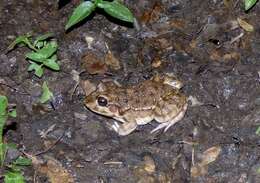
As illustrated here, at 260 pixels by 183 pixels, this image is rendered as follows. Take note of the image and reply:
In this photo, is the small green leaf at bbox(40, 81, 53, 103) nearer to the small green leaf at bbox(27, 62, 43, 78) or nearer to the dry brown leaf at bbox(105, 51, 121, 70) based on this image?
the small green leaf at bbox(27, 62, 43, 78)

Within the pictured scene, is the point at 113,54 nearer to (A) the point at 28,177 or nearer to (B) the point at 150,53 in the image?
(B) the point at 150,53

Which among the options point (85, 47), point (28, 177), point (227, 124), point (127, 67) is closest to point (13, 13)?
point (85, 47)

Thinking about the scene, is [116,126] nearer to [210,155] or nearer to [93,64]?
[93,64]

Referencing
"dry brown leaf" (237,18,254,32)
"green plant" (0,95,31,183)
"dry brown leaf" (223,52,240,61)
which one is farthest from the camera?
"dry brown leaf" (237,18,254,32)

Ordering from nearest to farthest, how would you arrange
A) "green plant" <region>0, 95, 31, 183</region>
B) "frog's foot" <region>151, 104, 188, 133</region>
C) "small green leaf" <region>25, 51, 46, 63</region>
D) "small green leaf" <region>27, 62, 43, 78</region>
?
1. "green plant" <region>0, 95, 31, 183</region>
2. "frog's foot" <region>151, 104, 188, 133</region>
3. "small green leaf" <region>25, 51, 46, 63</region>
4. "small green leaf" <region>27, 62, 43, 78</region>

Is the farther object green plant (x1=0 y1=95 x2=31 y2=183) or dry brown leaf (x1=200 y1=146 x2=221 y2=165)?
dry brown leaf (x1=200 y1=146 x2=221 y2=165)

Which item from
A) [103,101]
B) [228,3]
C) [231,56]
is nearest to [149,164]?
[103,101]

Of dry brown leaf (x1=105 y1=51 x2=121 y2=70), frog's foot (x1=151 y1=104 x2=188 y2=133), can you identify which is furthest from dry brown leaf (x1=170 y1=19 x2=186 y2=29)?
frog's foot (x1=151 y1=104 x2=188 y2=133)
